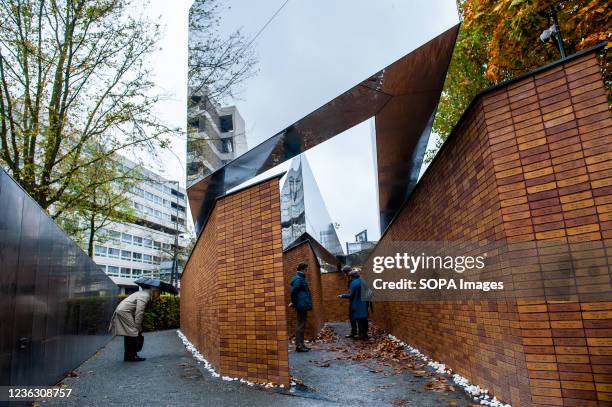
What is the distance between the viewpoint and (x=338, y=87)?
16.6ft

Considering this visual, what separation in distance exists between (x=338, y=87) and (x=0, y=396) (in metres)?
4.75

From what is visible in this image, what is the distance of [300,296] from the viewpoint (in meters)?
8.21

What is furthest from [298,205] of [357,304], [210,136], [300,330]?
[210,136]

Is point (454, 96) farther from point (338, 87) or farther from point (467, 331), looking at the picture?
point (467, 331)

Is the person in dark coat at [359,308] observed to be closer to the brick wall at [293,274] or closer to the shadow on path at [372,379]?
the brick wall at [293,274]

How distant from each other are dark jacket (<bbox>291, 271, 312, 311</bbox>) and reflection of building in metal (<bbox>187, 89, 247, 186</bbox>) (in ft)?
9.60

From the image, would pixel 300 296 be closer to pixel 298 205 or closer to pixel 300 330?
pixel 300 330

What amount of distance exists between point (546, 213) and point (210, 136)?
557 centimetres

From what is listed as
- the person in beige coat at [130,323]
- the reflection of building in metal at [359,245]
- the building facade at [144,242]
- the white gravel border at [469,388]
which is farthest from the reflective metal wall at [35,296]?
the building facade at [144,242]

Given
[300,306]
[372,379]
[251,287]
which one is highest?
[251,287]

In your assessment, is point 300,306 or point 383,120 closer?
point 383,120

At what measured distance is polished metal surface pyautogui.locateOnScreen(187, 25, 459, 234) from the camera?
200 inches

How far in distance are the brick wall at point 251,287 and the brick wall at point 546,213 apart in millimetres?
2426

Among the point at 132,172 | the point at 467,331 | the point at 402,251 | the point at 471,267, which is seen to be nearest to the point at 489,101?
the point at 471,267
